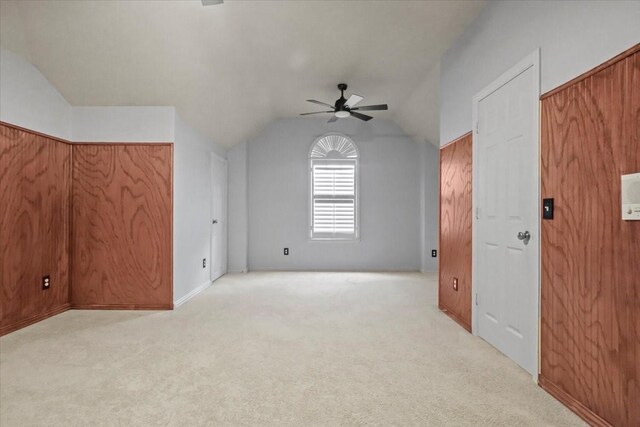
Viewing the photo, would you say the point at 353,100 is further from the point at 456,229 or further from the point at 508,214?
the point at 508,214

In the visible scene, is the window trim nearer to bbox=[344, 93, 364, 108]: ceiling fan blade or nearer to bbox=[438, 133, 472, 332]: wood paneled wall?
bbox=[344, 93, 364, 108]: ceiling fan blade

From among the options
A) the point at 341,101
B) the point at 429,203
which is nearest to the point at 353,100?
the point at 341,101

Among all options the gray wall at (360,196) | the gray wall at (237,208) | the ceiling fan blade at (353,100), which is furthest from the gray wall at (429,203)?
the gray wall at (237,208)

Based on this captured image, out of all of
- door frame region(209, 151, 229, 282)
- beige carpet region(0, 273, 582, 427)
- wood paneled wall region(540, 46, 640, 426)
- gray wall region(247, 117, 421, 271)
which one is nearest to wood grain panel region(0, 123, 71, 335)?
beige carpet region(0, 273, 582, 427)

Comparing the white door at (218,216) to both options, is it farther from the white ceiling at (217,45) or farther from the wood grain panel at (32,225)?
the wood grain panel at (32,225)

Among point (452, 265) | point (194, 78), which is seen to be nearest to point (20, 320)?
point (194, 78)

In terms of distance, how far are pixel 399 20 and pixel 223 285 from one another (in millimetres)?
4047

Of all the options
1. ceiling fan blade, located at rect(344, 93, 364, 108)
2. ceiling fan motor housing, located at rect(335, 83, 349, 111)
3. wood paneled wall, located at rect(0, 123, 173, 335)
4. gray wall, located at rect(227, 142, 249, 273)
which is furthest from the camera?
gray wall, located at rect(227, 142, 249, 273)

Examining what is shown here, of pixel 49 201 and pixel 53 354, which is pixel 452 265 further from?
pixel 49 201

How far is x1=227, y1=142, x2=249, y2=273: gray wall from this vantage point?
6238mm

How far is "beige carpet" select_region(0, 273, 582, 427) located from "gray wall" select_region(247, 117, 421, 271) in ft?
8.69

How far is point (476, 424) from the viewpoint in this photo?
168 centimetres

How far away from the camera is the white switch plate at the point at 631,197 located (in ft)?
4.75

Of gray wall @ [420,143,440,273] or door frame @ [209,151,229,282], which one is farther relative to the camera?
gray wall @ [420,143,440,273]
